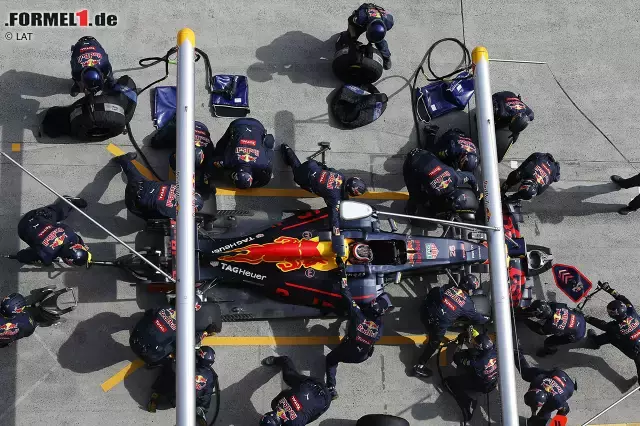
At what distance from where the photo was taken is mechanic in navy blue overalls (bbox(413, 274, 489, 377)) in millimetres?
10805

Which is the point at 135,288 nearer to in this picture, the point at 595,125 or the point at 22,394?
the point at 22,394

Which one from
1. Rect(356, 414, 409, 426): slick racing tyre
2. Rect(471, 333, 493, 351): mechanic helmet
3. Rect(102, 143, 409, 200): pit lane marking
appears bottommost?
Rect(356, 414, 409, 426): slick racing tyre

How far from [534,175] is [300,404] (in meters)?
5.60

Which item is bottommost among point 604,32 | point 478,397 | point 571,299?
point 478,397

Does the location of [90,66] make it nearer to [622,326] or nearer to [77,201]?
[77,201]

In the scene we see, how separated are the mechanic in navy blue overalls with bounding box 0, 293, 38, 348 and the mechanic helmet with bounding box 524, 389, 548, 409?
8.00 meters

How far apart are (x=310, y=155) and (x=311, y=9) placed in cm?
310

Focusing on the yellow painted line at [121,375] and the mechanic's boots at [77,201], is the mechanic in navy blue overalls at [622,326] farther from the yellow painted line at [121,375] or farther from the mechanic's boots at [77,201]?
the mechanic's boots at [77,201]

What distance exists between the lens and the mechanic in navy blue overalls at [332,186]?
10.6 meters

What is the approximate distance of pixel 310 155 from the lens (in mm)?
12328

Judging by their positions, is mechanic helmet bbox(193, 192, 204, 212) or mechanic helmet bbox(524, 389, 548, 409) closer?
mechanic helmet bbox(193, 192, 204, 212)

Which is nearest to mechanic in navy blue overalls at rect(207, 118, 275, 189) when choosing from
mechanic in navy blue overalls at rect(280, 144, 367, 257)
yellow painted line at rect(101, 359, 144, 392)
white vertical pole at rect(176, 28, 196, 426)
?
mechanic in navy blue overalls at rect(280, 144, 367, 257)

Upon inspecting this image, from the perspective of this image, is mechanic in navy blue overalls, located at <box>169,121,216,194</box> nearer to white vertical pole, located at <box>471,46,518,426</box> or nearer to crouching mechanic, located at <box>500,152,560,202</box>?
white vertical pole, located at <box>471,46,518,426</box>

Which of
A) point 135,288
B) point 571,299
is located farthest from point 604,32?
point 135,288
